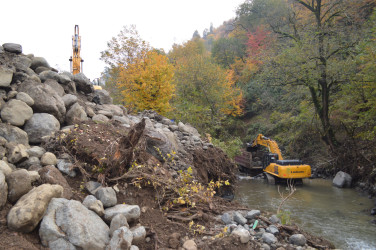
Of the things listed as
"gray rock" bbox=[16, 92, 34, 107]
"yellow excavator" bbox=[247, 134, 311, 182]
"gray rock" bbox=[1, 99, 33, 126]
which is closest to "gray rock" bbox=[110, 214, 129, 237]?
"gray rock" bbox=[1, 99, 33, 126]

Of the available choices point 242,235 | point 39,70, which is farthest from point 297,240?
point 39,70

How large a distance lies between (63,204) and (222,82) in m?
21.7

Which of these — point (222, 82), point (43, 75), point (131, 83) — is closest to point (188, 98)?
point (222, 82)

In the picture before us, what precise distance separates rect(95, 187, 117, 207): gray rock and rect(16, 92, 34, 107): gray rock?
9.02 feet

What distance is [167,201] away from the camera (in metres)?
4.66

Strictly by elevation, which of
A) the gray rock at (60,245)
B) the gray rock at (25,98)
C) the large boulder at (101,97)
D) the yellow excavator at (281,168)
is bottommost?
the yellow excavator at (281,168)

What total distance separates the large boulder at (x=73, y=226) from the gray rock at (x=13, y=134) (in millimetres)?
2089

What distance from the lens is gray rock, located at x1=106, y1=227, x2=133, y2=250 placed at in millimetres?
3135

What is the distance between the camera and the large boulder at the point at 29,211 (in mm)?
2943

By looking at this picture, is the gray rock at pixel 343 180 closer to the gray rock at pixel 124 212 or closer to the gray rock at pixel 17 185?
the gray rock at pixel 124 212

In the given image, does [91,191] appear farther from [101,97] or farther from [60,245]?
[101,97]

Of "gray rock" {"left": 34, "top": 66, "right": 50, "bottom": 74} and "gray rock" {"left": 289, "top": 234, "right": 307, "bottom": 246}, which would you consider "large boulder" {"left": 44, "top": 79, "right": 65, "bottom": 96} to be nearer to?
"gray rock" {"left": 34, "top": 66, "right": 50, "bottom": 74}

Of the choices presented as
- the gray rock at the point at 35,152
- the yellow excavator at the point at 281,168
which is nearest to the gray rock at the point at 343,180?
the yellow excavator at the point at 281,168

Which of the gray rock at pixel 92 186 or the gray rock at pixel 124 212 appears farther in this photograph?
the gray rock at pixel 92 186
